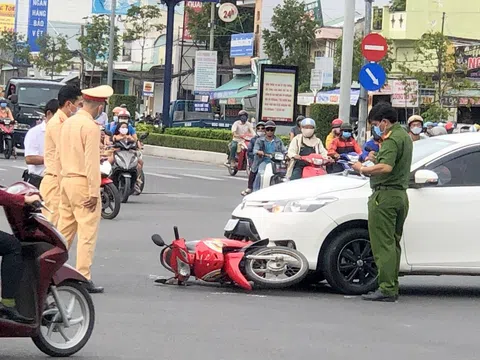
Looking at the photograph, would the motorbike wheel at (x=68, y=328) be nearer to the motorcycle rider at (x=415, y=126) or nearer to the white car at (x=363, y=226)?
the white car at (x=363, y=226)

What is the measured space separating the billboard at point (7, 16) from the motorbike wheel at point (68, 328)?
93073mm

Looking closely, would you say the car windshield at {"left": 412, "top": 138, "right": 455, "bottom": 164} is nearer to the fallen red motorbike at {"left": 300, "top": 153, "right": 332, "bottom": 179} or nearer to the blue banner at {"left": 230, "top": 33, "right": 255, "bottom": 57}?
the fallen red motorbike at {"left": 300, "top": 153, "right": 332, "bottom": 179}

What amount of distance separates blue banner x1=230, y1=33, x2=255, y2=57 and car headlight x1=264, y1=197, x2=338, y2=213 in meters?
55.4

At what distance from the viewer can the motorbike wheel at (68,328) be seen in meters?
7.38

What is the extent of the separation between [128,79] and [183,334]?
244 feet

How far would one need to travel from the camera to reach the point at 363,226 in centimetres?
1091

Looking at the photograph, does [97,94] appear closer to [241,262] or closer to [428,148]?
[241,262]

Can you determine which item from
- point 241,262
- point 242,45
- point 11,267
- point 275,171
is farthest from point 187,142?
point 11,267

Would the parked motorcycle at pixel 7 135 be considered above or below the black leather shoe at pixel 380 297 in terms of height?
above

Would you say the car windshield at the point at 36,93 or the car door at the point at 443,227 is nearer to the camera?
the car door at the point at 443,227

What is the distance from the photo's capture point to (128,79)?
82062mm

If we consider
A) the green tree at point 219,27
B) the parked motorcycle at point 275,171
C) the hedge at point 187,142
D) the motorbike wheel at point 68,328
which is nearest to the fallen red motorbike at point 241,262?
the motorbike wheel at point 68,328

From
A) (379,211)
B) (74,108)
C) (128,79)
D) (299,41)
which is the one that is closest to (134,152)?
(74,108)

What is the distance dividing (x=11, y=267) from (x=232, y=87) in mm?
60391
